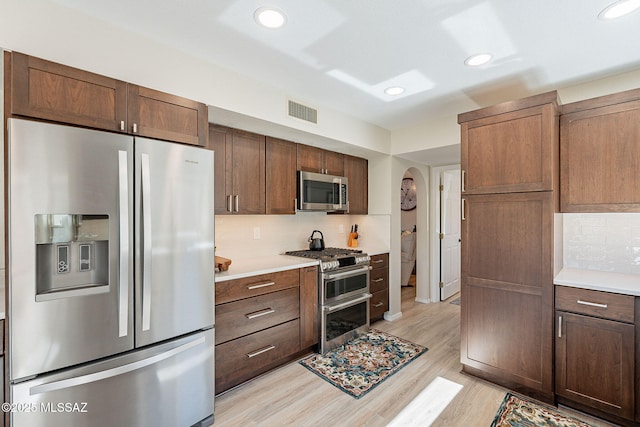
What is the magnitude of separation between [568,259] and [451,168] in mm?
2305

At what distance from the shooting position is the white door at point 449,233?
15.5 ft

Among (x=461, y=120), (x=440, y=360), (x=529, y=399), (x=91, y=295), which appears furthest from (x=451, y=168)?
(x=91, y=295)

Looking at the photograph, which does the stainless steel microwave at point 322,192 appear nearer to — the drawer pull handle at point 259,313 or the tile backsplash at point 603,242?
the drawer pull handle at point 259,313

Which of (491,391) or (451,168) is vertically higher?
(451,168)

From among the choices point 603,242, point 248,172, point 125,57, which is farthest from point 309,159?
point 603,242

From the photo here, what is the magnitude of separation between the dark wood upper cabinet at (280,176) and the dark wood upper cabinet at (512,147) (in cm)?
165

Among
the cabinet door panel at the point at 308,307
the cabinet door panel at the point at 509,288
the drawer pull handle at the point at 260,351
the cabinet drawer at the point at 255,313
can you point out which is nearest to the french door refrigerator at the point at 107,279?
the cabinet drawer at the point at 255,313

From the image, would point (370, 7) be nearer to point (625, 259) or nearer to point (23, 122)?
point (23, 122)

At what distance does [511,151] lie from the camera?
2.30 meters

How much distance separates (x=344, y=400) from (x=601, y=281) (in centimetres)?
205

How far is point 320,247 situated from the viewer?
141 inches

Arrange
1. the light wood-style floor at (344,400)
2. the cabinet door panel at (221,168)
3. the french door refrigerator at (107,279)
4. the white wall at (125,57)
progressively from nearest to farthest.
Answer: the french door refrigerator at (107,279) → the white wall at (125,57) → the light wood-style floor at (344,400) → the cabinet door panel at (221,168)

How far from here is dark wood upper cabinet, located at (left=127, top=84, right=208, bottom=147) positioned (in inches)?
65.5

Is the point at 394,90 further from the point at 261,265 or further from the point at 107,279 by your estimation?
the point at 107,279
